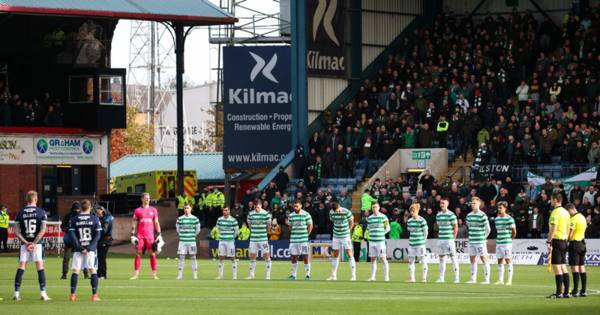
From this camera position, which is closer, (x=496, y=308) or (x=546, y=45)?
(x=496, y=308)

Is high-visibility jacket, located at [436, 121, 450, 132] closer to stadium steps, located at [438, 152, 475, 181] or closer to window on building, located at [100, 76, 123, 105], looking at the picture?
stadium steps, located at [438, 152, 475, 181]

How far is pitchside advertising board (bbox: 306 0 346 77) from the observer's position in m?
65.5

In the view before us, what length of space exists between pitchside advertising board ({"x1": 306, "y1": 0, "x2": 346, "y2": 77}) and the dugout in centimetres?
432

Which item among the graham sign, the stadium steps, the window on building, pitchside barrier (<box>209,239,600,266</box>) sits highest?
→ the window on building

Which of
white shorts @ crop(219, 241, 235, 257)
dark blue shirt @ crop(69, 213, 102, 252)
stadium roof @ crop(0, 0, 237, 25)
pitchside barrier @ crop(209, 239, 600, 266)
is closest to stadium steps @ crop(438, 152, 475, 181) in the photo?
pitchside barrier @ crop(209, 239, 600, 266)

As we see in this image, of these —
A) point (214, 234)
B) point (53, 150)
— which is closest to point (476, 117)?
point (214, 234)

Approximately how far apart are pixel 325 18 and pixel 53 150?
575 inches

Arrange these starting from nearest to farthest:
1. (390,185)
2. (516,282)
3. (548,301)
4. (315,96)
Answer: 1. (548,301)
2. (516,282)
3. (390,185)
4. (315,96)

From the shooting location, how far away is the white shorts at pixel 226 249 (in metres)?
42.0

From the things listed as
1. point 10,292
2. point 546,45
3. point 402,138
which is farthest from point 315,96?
point 10,292

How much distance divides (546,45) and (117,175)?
151 feet

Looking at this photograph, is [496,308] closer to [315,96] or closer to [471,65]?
[471,65]

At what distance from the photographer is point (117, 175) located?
100062mm

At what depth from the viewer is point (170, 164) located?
333 feet
